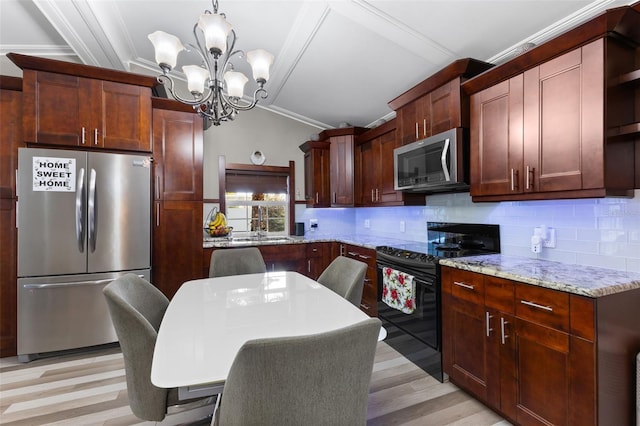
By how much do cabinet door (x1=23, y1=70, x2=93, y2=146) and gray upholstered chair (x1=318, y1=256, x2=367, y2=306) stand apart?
8.32ft

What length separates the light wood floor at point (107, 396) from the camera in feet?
5.90

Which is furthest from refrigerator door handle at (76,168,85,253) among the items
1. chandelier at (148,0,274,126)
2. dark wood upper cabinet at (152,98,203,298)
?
chandelier at (148,0,274,126)

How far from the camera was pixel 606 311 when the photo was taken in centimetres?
133

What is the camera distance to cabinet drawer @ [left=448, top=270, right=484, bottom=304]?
6.10 ft

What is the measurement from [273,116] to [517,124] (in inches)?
129

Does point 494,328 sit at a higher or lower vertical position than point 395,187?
lower

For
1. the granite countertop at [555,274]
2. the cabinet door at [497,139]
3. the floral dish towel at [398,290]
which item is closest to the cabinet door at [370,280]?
the floral dish towel at [398,290]

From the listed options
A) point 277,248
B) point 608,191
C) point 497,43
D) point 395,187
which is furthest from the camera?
point 277,248

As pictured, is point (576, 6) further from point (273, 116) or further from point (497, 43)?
point (273, 116)

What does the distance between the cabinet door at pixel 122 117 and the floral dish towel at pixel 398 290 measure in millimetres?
2652

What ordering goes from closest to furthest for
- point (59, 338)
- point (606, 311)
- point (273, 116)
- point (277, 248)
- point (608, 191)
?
point (606, 311), point (608, 191), point (59, 338), point (277, 248), point (273, 116)

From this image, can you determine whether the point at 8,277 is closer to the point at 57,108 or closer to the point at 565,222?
the point at 57,108

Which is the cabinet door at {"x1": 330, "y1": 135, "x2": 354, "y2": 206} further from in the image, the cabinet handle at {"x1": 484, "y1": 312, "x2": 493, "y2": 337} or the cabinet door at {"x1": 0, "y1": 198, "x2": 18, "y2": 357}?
the cabinet door at {"x1": 0, "y1": 198, "x2": 18, "y2": 357}

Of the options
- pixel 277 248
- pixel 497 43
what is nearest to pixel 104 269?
pixel 277 248
